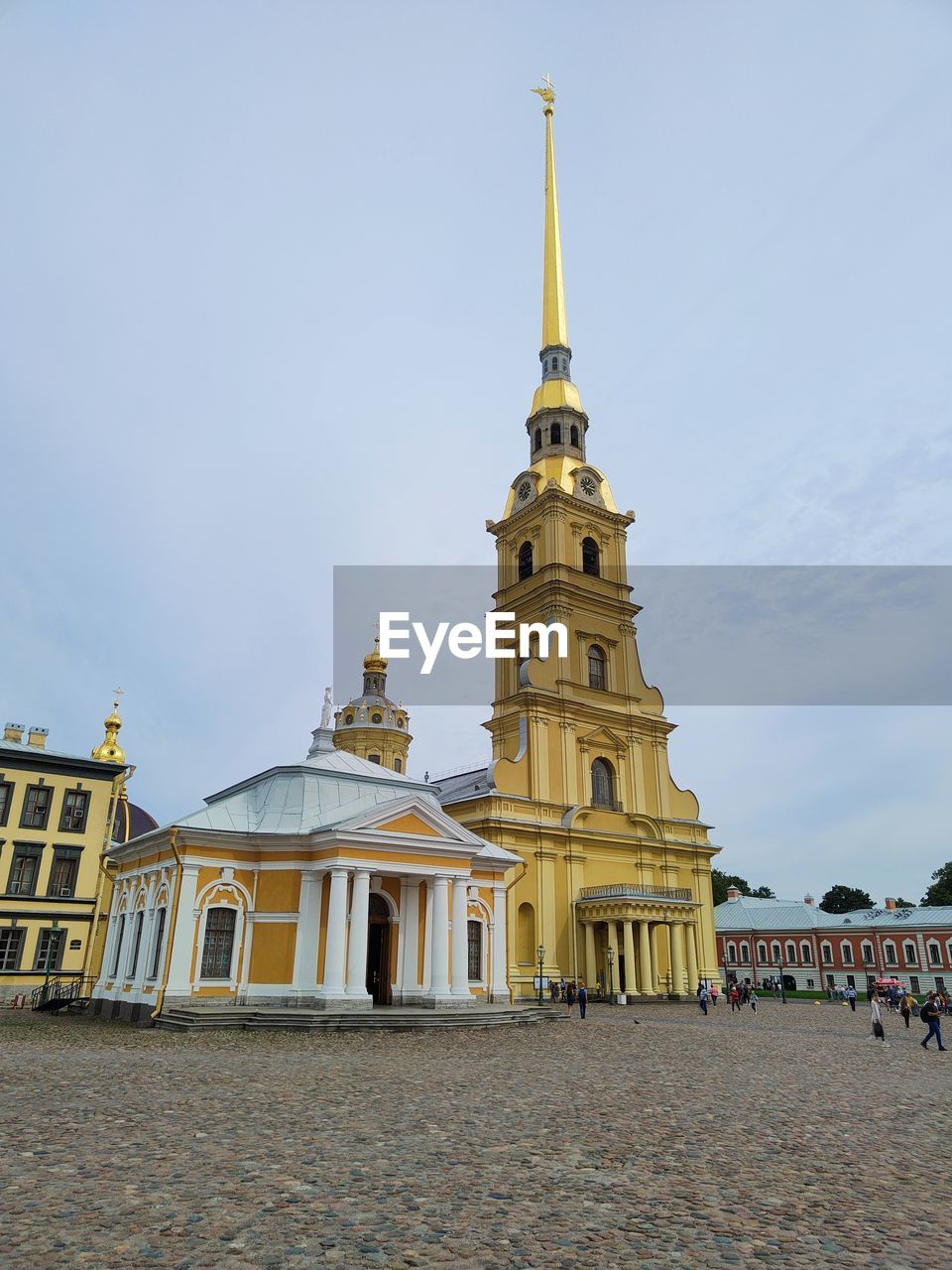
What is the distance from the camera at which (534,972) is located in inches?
1492

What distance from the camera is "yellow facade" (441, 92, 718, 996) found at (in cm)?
3894

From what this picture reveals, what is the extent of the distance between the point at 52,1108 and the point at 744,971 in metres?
76.8

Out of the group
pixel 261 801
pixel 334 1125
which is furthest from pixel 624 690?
pixel 334 1125

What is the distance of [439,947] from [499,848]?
6017 millimetres

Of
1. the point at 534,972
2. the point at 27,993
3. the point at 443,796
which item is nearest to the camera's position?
the point at 27,993

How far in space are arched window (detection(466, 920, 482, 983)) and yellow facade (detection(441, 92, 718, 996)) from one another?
4.87 metres

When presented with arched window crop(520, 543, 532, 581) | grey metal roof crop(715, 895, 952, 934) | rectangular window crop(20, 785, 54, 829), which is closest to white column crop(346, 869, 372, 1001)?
rectangular window crop(20, 785, 54, 829)

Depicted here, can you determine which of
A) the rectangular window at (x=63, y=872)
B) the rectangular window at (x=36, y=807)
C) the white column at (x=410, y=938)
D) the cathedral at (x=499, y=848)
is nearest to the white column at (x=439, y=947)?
the cathedral at (x=499, y=848)

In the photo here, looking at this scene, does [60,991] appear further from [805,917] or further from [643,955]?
[805,917]

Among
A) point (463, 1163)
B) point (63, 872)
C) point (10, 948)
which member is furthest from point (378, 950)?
point (463, 1163)

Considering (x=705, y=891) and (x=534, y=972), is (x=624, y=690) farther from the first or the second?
(x=534, y=972)

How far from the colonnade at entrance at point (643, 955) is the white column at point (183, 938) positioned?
64.7ft

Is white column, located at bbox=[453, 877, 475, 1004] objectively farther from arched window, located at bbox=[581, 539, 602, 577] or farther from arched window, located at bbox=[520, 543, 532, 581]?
arched window, located at bbox=[581, 539, 602, 577]

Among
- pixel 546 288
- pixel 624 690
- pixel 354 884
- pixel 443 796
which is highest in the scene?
pixel 546 288
